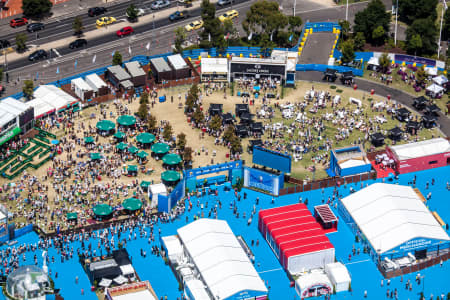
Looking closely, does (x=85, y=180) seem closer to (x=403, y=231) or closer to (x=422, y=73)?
(x=403, y=231)

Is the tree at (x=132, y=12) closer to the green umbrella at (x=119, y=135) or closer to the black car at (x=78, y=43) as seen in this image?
the black car at (x=78, y=43)

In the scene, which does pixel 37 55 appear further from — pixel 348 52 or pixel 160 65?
pixel 348 52

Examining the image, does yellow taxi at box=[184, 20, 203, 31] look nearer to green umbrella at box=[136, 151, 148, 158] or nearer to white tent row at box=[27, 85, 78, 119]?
white tent row at box=[27, 85, 78, 119]

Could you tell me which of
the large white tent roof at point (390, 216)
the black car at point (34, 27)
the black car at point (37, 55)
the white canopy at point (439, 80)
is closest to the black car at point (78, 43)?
the black car at point (37, 55)

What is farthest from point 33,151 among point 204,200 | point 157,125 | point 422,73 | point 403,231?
point 422,73

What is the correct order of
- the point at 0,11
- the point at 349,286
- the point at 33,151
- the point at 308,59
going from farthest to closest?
the point at 0,11 → the point at 308,59 → the point at 33,151 → the point at 349,286
